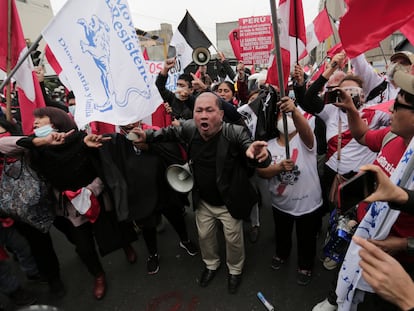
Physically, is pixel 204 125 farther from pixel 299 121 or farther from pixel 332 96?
pixel 332 96

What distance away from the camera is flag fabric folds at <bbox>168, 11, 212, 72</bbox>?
4.91 metres

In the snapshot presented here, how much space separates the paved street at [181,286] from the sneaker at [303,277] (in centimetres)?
4

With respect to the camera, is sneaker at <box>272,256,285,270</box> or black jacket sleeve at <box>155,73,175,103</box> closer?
sneaker at <box>272,256,285,270</box>

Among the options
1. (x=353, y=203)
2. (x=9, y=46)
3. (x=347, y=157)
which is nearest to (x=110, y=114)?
(x=9, y=46)

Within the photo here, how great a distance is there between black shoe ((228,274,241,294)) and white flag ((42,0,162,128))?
1762mm

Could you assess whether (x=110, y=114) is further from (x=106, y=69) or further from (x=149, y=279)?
(x=149, y=279)

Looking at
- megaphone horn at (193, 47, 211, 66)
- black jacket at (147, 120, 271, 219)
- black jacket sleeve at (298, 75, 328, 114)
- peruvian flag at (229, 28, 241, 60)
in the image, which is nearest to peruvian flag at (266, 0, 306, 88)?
black jacket sleeve at (298, 75, 328, 114)

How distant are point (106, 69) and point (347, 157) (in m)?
2.28

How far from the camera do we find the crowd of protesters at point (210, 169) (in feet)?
7.20

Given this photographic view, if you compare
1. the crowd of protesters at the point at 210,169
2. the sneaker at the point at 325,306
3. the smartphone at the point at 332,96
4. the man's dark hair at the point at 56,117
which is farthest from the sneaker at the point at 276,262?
the man's dark hair at the point at 56,117

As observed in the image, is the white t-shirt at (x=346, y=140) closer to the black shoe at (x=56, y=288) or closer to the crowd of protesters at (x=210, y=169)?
the crowd of protesters at (x=210, y=169)

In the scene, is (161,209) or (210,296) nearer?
(210,296)

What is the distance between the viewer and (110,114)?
205 centimetres

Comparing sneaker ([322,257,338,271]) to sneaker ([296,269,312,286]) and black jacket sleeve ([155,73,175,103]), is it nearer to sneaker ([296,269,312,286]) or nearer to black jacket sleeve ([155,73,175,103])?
sneaker ([296,269,312,286])
